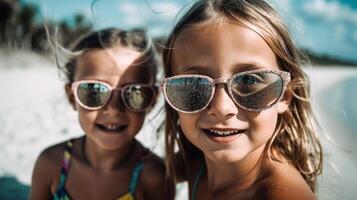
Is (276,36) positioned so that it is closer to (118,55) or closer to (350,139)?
(118,55)

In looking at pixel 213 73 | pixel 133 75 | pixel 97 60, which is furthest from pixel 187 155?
pixel 213 73

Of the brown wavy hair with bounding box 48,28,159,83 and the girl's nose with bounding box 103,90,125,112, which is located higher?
the brown wavy hair with bounding box 48,28,159,83

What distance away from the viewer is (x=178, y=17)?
6.81 ft

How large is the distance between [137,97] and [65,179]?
874 mm

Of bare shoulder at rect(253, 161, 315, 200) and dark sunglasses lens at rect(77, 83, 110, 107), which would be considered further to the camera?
dark sunglasses lens at rect(77, 83, 110, 107)

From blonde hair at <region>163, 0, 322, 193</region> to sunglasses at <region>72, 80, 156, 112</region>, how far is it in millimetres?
160

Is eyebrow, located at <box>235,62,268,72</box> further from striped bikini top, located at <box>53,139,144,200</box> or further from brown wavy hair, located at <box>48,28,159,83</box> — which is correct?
striped bikini top, located at <box>53,139,144,200</box>

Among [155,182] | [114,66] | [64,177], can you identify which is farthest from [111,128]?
[64,177]

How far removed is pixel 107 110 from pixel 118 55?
0.35m

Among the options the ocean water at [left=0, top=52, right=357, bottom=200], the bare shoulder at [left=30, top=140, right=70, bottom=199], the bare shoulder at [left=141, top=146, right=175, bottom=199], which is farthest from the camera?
the bare shoulder at [left=30, top=140, right=70, bottom=199]

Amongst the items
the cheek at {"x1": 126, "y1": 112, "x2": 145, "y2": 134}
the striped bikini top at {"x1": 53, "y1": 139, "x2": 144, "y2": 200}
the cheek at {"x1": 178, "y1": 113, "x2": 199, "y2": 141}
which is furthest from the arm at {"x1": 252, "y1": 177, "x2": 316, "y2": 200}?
the striped bikini top at {"x1": 53, "y1": 139, "x2": 144, "y2": 200}

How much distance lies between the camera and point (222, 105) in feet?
5.63

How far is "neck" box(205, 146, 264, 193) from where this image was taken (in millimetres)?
2031

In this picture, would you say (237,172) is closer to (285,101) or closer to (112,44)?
(285,101)
